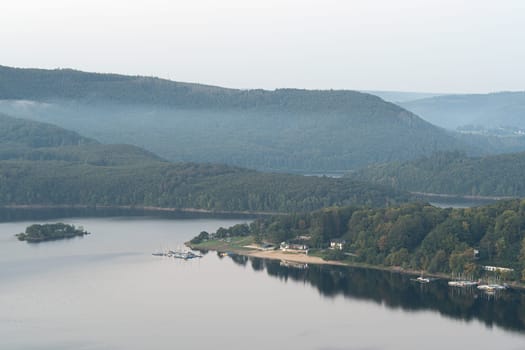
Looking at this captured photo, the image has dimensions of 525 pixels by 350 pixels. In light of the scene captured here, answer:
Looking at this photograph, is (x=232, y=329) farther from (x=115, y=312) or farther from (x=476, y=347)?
(x=476, y=347)

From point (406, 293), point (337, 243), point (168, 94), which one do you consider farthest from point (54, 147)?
point (406, 293)

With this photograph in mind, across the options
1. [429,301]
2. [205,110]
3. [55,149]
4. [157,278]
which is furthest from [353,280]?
[205,110]

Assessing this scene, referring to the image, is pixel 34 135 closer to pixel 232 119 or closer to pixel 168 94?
pixel 232 119

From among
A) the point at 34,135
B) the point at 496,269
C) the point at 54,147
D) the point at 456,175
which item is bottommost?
the point at 496,269

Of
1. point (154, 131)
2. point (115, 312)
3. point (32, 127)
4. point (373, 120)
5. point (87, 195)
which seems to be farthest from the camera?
point (373, 120)

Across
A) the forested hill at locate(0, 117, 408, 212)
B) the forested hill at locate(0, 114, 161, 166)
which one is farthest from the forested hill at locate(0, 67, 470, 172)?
the forested hill at locate(0, 117, 408, 212)

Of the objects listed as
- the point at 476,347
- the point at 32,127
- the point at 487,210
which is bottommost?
the point at 476,347
